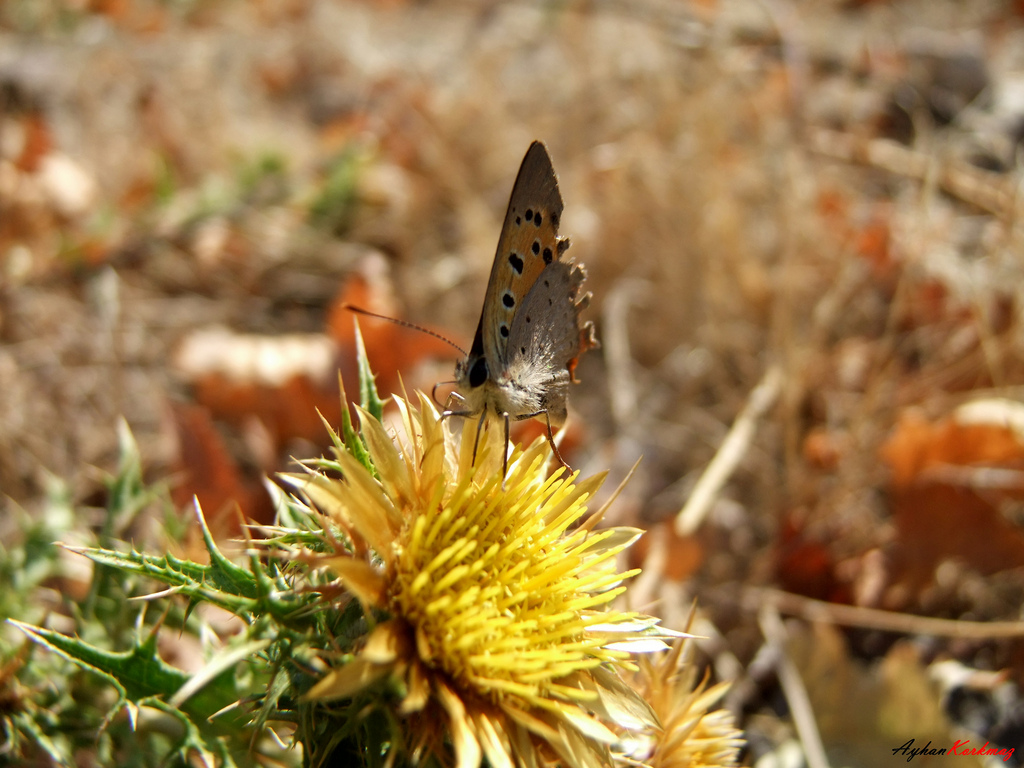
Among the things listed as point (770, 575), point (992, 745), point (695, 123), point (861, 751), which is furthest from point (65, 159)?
point (992, 745)

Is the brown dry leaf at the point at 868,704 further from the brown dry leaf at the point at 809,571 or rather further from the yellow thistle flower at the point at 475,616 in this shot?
the yellow thistle flower at the point at 475,616

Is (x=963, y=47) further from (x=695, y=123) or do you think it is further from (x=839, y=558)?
(x=839, y=558)

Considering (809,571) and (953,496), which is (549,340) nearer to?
(809,571)

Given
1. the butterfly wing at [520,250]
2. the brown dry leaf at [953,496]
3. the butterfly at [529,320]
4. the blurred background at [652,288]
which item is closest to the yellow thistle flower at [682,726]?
the butterfly at [529,320]

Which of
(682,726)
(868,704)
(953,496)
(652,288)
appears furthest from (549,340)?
(652,288)

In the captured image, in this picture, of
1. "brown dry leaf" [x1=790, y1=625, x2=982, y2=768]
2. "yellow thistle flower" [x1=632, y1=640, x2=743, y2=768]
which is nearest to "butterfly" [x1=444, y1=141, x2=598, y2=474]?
"yellow thistle flower" [x1=632, y1=640, x2=743, y2=768]

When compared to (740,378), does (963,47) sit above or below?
above
